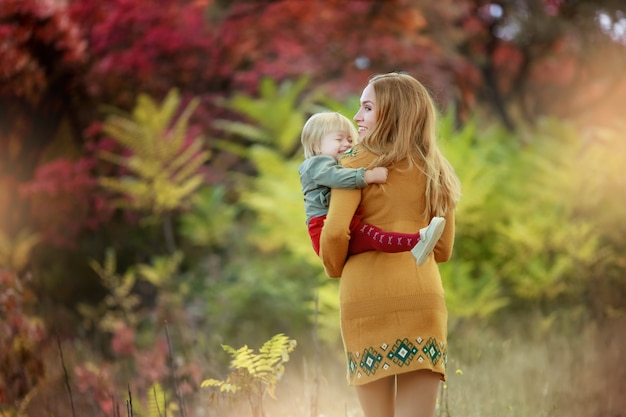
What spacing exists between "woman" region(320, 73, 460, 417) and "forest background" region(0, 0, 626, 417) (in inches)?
77.7

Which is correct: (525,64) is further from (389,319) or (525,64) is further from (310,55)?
(389,319)

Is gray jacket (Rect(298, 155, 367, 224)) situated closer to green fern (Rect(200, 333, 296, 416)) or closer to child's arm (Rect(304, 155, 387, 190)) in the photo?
child's arm (Rect(304, 155, 387, 190))

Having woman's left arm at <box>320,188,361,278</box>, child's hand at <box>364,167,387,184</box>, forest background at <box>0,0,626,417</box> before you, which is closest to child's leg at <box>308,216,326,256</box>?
woman's left arm at <box>320,188,361,278</box>

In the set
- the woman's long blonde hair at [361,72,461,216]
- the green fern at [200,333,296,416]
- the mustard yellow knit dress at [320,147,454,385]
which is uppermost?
the woman's long blonde hair at [361,72,461,216]

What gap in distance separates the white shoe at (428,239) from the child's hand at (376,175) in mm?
213

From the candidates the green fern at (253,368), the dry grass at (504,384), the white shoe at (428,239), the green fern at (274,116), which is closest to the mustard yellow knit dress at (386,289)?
the white shoe at (428,239)

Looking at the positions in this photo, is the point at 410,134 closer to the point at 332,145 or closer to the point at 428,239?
the point at 332,145

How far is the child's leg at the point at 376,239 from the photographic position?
8.73 ft

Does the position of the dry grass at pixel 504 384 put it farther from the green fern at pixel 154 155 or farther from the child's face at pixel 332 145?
the green fern at pixel 154 155

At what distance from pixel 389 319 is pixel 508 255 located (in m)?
4.56

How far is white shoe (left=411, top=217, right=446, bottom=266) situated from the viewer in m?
2.56


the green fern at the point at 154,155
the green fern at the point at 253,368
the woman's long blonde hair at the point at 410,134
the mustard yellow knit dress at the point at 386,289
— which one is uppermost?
the green fern at the point at 154,155

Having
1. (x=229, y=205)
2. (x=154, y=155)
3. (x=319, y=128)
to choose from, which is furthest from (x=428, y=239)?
(x=229, y=205)

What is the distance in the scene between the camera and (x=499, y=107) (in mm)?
12008
